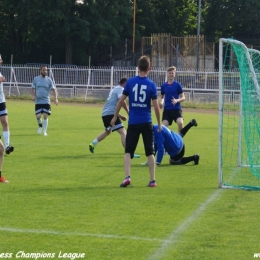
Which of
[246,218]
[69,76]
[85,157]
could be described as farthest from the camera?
[69,76]

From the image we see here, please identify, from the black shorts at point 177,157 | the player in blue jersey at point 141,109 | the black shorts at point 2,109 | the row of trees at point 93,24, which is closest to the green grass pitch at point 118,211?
the black shorts at point 177,157

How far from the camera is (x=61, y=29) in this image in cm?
5375

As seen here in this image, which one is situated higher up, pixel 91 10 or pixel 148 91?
pixel 91 10

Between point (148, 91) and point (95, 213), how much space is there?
2482 millimetres

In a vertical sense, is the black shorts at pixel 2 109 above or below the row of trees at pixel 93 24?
below

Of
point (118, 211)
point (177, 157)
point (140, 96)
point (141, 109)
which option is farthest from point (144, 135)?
point (177, 157)

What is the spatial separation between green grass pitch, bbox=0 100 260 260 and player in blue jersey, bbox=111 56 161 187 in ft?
1.40

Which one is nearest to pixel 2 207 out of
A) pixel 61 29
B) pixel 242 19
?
pixel 61 29

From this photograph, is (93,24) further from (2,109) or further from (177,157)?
(177,157)

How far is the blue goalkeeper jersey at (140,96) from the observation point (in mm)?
9875

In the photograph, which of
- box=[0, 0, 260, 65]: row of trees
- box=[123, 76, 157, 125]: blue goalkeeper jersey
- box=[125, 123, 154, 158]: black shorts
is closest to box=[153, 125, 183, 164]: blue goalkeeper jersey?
box=[125, 123, 154, 158]: black shorts

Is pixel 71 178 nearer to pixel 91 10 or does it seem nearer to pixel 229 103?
pixel 229 103

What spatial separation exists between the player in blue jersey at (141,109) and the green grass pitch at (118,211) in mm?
426

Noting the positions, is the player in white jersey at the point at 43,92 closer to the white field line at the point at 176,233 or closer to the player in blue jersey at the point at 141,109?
the player in blue jersey at the point at 141,109
